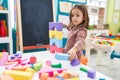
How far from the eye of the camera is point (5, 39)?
1868 millimetres

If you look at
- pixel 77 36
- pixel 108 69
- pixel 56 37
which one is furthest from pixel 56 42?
pixel 108 69

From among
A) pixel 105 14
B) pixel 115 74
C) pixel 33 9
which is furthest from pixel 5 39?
pixel 105 14

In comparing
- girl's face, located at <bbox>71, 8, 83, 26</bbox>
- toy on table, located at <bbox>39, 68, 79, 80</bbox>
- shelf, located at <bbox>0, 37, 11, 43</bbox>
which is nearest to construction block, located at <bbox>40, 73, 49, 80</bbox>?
toy on table, located at <bbox>39, 68, 79, 80</bbox>

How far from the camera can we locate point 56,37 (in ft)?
3.61

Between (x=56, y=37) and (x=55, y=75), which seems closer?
(x=55, y=75)

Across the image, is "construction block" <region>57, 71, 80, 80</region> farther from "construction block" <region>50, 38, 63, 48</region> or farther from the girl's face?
the girl's face

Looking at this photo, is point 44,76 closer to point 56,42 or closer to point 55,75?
point 55,75

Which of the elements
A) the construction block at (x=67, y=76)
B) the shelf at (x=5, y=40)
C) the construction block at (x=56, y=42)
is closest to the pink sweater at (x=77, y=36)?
the construction block at (x=56, y=42)

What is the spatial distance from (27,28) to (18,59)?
1234 millimetres

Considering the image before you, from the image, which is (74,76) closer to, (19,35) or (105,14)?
(19,35)

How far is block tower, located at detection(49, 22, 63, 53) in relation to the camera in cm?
107

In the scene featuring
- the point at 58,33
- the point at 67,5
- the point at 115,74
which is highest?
the point at 67,5

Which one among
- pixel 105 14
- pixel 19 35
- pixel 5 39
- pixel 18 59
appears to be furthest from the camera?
pixel 105 14

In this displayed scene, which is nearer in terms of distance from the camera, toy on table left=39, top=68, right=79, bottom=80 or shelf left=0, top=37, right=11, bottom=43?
toy on table left=39, top=68, right=79, bottom=80
